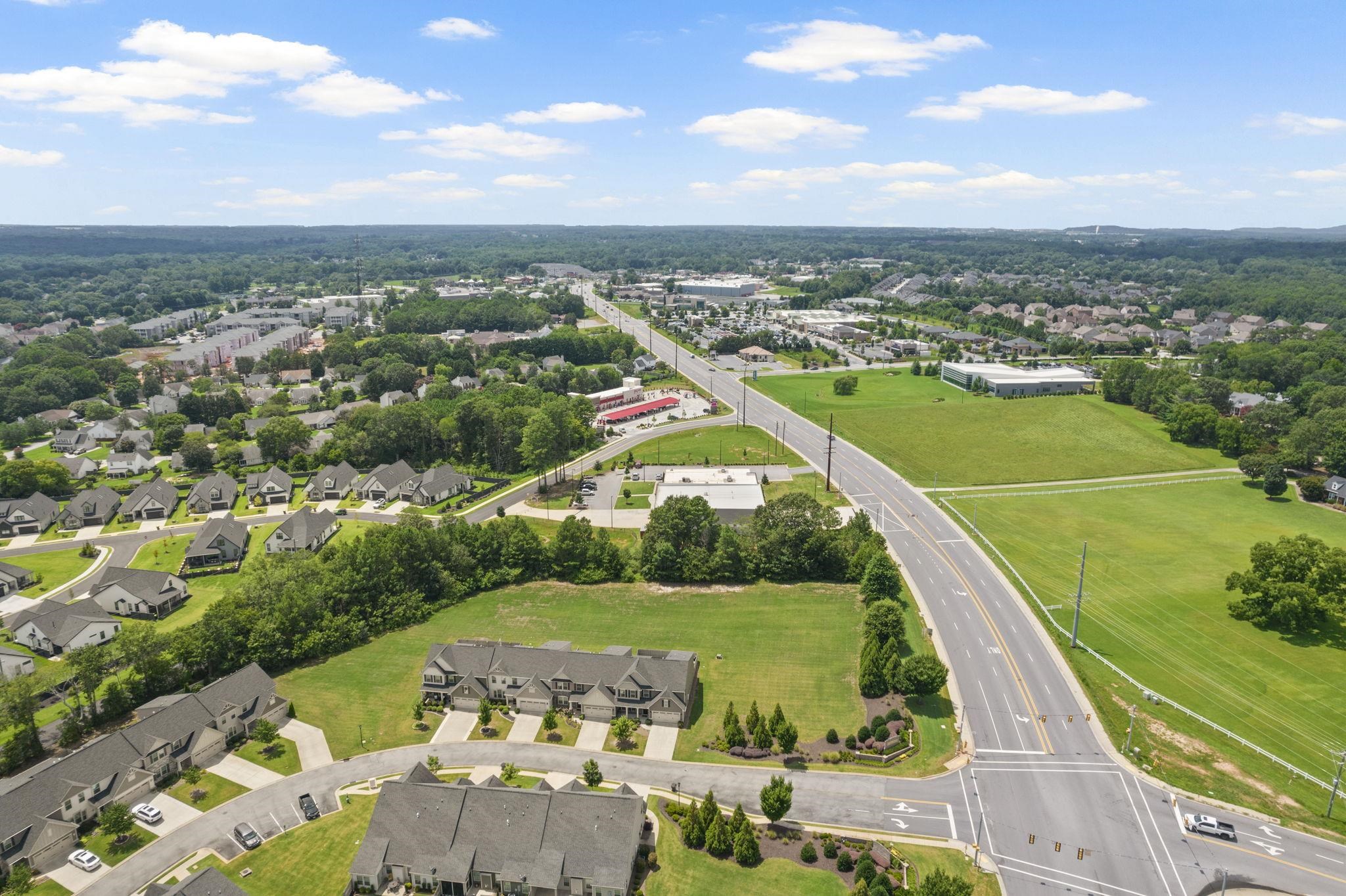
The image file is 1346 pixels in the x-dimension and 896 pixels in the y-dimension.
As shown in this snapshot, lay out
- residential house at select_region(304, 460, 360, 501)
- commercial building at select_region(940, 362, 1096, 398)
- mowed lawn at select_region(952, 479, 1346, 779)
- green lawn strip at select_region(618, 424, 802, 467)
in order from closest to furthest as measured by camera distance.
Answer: mowed lawn at select_region(952, 479, 1346, 779) → residential house at select_region(304, 460, 360, 501) → green lawn strip at select_region(618, 424, 802, 467) → commercial building at select_region(940, 362, 1096, 398)

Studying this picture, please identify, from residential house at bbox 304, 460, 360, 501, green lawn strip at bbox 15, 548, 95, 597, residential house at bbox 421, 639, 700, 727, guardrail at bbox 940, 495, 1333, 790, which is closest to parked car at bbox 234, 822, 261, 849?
residential house at bbox 421, 639, 700, 727

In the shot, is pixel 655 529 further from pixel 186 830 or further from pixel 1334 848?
pixel 1334 848

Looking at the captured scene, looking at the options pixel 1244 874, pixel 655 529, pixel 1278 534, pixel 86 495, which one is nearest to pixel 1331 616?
pixel 1278 534

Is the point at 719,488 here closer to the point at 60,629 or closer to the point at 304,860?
the point at 304,860

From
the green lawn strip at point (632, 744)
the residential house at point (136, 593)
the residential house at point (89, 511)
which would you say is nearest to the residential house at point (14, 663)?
the residential house at point (136, 593)

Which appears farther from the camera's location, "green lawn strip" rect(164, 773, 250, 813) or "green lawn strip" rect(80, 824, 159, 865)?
"green lawn strip" rect(164, 773, 250, 813)

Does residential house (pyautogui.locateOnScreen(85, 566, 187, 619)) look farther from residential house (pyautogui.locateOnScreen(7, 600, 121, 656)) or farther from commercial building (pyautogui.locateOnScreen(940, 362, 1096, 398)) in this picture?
commercial building (pyautogui.locateOnScreen(940, 362, 1096, 398))

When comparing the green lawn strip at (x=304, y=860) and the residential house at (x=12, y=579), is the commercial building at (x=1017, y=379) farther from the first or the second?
the residential house at (x=12, y=579)
